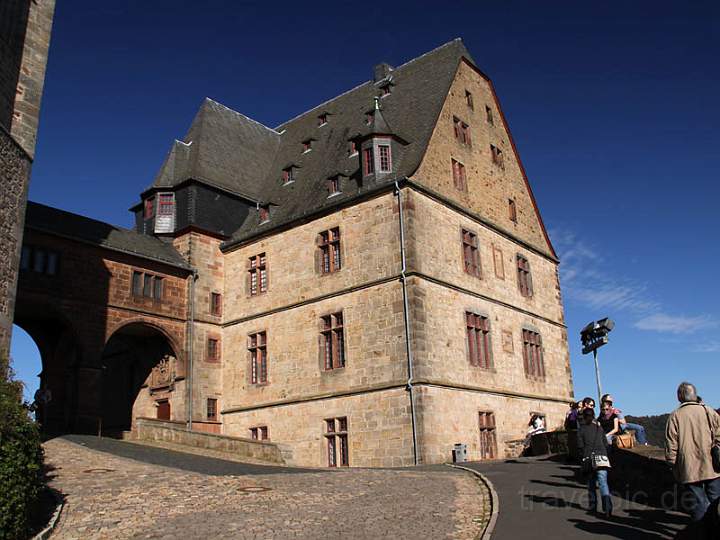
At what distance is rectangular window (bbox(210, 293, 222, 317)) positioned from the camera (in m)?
28.2

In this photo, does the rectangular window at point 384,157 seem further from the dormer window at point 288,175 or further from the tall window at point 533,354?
the tall window at point 533,354

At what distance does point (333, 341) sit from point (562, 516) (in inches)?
553

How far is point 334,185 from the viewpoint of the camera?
25875 millimetres

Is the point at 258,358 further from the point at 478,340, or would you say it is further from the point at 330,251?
the point at 478,340

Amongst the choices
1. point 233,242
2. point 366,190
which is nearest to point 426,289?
point 366,190

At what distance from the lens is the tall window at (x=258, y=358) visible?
26156 millimetres

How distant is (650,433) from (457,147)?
13.0 meters

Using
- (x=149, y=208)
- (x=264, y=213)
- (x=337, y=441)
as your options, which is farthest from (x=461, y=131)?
(x=149, y=208)

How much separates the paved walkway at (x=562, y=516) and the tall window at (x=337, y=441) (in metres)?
8.71

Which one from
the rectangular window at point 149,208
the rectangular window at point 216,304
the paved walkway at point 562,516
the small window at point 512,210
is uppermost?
the rectangular window at point 149,208

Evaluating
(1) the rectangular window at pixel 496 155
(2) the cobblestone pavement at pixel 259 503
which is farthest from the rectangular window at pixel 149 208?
(2) the cobblestone pavement at pixel 259 503

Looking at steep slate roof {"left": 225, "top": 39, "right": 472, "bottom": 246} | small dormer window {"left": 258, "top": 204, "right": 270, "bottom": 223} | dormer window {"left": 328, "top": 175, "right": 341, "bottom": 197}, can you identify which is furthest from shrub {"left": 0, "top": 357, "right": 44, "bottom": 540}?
small dormer window {"left": 258, "top": 204, "right": 270, "bottom": 223}

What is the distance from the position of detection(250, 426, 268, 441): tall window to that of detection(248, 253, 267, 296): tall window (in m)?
5.08

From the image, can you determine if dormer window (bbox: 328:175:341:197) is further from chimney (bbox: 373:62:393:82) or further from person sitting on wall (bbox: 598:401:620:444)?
person sitting on wall (bbox: 598:401:620:444)
